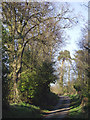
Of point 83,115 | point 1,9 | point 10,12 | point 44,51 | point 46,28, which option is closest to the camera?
point 83,115

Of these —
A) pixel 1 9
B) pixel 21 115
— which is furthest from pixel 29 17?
pixel 21 115

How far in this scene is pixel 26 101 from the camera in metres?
18.2

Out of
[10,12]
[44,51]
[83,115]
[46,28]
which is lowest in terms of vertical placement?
[83,115]

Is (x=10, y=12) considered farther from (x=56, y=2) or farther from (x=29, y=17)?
(x=56, y=2)

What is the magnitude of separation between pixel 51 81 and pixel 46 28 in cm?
657

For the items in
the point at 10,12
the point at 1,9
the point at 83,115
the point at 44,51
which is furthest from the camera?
the point at 44,51

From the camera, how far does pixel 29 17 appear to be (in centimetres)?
1825

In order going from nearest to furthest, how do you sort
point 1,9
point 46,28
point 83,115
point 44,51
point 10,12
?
point 83,115
point 1,9
point 10,12
point 46,28
point 44,51

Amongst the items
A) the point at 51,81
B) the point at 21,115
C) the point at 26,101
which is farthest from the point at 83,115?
the point at 51,81

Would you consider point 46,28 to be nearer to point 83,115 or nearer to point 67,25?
point 67,25

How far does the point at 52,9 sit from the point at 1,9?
5333 millimetres

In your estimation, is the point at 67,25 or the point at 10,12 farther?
the point at 67,25

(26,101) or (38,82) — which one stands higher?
(38,82)

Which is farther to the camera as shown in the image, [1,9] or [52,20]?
[52,20]
